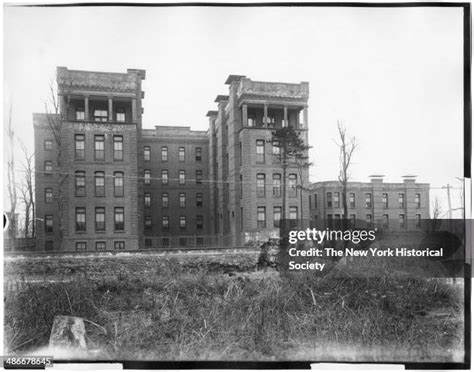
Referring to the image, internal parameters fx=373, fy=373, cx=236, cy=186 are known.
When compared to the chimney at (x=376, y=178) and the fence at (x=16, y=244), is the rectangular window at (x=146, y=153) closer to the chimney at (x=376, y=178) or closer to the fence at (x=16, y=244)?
the fence at (x=16, y=244)

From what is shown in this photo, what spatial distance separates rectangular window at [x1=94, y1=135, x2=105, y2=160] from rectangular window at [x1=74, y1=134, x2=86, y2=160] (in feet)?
0.95

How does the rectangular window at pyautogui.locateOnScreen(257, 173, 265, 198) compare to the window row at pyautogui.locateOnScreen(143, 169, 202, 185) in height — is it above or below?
below

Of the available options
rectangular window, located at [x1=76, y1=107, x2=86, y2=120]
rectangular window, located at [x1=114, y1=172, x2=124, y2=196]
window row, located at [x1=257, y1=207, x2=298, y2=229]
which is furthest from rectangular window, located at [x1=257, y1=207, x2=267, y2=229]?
rectangular window, located at [x1=76, y1=107, x2=86, y2=120]

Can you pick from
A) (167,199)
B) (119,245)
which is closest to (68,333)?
(119,245)

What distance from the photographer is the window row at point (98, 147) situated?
7.99 metres

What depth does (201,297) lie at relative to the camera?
6840mm

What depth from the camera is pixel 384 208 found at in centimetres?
639

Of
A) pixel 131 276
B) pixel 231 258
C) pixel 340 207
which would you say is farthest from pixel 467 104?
pixel 131 276

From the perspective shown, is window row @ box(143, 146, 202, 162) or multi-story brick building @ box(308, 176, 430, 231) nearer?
multi-story brick building @ box(308, 176, 430, 231)

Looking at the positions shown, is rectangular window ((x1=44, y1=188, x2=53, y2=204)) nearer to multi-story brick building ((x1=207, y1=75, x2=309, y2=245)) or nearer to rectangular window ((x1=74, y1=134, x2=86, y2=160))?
rectangular window ((x1=74, y1=134, x2=86, y2=160))

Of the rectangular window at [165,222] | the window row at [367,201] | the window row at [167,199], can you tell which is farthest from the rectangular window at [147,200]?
the window row at [367,201]

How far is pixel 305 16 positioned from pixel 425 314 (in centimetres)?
541

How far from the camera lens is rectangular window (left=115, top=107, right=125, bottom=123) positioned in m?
9.34

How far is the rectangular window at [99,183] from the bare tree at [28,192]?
149 centimetres
